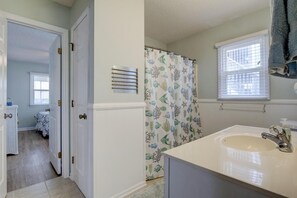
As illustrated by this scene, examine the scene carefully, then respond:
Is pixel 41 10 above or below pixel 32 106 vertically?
above

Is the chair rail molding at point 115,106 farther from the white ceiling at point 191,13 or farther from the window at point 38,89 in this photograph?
the window at point 38,89

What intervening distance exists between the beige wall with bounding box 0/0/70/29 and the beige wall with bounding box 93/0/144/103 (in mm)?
934

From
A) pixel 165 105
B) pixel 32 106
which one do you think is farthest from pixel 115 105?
pixel 32 106

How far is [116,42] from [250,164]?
1.54 meters

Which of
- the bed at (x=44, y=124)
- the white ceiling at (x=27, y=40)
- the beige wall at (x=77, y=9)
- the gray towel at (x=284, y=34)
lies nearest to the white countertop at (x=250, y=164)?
the gray towel at (x=284, y=34)

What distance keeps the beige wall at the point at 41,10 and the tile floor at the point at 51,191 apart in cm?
205

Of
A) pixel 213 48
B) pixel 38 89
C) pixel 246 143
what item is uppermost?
pixel 213 48

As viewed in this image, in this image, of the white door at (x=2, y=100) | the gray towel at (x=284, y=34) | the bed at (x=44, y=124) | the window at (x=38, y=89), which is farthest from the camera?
the window at (x=38, y=89)

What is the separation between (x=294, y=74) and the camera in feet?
1.92

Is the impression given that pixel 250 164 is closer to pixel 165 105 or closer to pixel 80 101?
pixel 165 105

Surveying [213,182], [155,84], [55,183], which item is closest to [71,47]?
[155,84]

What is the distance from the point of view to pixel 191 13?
2.39 meters

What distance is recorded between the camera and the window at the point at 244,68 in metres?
2.26

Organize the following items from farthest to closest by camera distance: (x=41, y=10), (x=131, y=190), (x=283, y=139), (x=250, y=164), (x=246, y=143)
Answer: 1. (x=41, y=10)
2. (x=131, y=190)
3. (x=246, y=143)
4. (x=283, y=139)
5. (x=250, y=164)
